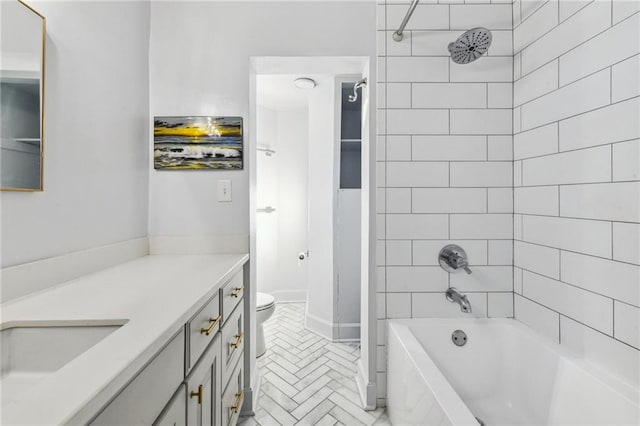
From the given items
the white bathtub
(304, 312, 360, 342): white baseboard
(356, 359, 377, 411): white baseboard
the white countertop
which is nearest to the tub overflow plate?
the white bathtub

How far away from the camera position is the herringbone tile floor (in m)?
1.40

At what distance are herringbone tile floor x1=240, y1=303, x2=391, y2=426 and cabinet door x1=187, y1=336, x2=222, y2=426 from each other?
0.60m

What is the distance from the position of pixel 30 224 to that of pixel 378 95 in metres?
1.50

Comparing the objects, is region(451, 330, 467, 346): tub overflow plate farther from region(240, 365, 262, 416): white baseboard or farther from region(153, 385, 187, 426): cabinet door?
region(153, 385, 187, 426): cabinet door

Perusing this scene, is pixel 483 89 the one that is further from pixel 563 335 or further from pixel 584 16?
pixel 563 335

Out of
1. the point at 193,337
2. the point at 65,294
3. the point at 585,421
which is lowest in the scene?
the point at 585,421

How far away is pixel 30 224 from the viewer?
33.2 inches

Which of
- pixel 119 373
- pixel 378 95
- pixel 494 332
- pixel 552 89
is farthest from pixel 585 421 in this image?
pixel 378 95

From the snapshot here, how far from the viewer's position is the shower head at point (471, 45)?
3.55 feet

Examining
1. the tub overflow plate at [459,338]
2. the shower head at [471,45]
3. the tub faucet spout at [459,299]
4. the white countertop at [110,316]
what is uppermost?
the shower head at [471,45]

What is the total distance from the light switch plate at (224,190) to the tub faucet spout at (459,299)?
4.11ft

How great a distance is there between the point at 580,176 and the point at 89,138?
6.35ft

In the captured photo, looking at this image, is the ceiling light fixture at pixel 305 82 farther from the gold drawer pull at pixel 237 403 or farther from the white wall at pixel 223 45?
the gold drawer pull at pixel 237 403

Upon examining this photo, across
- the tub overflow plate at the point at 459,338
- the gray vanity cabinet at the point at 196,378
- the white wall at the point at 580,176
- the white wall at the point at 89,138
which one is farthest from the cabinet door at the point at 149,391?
the white wall at the point at 580,176
